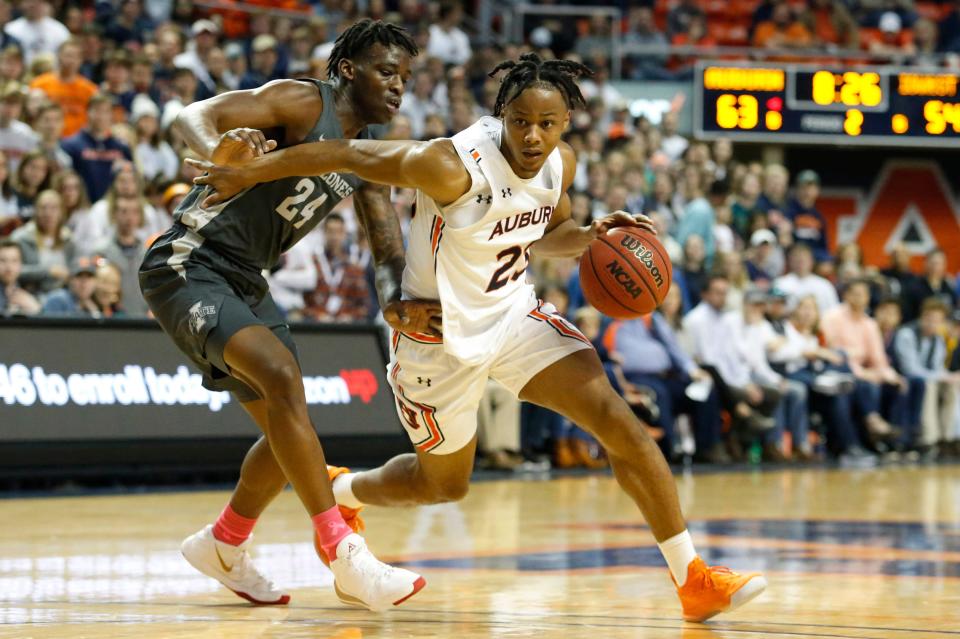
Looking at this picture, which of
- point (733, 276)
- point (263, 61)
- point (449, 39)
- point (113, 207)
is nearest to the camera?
point (113, 207)

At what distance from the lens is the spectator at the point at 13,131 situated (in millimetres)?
11164

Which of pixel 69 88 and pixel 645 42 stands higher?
pixel 69 88

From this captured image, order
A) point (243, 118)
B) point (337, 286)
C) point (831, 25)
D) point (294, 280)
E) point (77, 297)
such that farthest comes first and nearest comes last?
point (831, 25) → point (337, 286) → point (294, 280) → point (77, 297) → point (243, 118)

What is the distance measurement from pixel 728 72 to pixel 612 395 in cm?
1248

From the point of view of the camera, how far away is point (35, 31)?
13.1 m

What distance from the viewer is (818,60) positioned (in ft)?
61.3

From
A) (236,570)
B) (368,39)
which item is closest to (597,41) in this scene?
(368,39)

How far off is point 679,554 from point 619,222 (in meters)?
1.16

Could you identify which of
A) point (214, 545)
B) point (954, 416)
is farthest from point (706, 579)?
point (954, 416)

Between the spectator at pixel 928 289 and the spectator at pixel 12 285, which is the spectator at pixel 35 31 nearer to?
the spectator at pixel 12 285

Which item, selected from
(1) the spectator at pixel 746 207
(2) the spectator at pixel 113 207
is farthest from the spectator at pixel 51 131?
(1) the spectator at pixel 746 207

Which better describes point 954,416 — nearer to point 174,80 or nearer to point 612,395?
point 174,80

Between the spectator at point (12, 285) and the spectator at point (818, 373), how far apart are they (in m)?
6.53

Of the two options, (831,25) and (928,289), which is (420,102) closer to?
(928,289)
